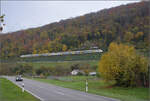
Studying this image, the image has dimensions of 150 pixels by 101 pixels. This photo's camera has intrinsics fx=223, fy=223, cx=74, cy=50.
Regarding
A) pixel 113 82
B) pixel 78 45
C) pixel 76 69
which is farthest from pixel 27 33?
pixel 113 82

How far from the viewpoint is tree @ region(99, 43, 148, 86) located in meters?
30.8

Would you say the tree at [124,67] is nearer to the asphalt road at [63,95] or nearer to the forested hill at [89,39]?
the forested hill at [89,39]

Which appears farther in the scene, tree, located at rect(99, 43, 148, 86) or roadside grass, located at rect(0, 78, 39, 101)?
tree, located at rect(99, 43, 148, 86)

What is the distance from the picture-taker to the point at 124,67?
3148 centimetres

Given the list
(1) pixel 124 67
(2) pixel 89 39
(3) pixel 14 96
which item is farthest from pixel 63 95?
(2) pixel 89 39

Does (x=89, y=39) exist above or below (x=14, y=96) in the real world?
above

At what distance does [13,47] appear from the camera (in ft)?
242

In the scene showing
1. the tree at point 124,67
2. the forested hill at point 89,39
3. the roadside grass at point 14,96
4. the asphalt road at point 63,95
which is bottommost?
the asphalt road at point 63,95

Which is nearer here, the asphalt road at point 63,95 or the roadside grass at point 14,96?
the roadside grass at point 14,96

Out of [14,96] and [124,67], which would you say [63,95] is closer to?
[14,96]

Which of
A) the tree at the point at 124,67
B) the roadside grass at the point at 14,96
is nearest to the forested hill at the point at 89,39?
the tree at the point at 124,67

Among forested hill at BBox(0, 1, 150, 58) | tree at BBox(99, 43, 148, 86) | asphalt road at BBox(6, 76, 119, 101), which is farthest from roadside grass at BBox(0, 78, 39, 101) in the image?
tree at BBox(99, 43, 148, 86)

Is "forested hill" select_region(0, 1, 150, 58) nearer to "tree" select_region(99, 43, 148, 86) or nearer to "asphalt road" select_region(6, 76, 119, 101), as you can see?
"tree" select_region(99, 43, 148, 86)

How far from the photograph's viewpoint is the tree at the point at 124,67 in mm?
30812
